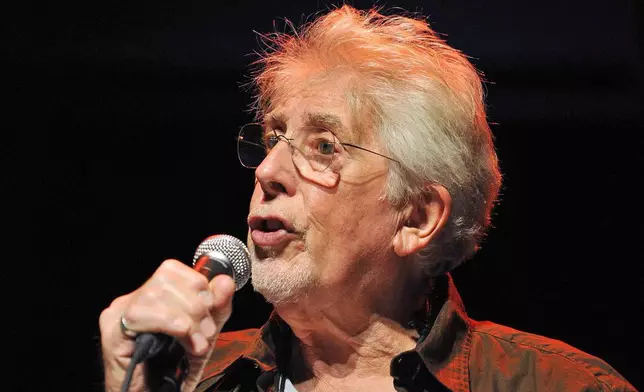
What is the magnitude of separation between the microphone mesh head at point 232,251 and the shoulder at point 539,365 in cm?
74

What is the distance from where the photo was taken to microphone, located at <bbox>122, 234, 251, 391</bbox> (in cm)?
131

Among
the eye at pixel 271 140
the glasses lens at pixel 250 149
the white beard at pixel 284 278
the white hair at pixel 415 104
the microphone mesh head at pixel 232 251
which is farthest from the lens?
the glasses lens at pixel 250 149

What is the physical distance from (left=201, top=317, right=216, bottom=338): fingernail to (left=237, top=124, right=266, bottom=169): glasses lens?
2.83ft

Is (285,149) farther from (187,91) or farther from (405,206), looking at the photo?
(187,91)

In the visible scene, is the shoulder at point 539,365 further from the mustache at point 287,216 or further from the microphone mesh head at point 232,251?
the microphone mesh head at point 232,251

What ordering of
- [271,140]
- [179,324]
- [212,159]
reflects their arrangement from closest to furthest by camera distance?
[179,324]
[271,140]
[212,159]

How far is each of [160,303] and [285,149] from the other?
2.45 feet

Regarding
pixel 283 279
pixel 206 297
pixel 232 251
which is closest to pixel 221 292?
pixel 206 297

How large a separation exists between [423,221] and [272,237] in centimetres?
44

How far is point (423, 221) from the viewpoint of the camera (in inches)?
81.0

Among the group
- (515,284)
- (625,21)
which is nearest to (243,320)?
(515,284)

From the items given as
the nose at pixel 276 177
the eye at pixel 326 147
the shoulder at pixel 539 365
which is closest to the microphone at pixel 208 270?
the nose at pixel 276 177

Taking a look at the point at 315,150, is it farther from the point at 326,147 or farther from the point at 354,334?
the point at 354,334

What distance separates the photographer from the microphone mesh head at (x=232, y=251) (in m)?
1.53
